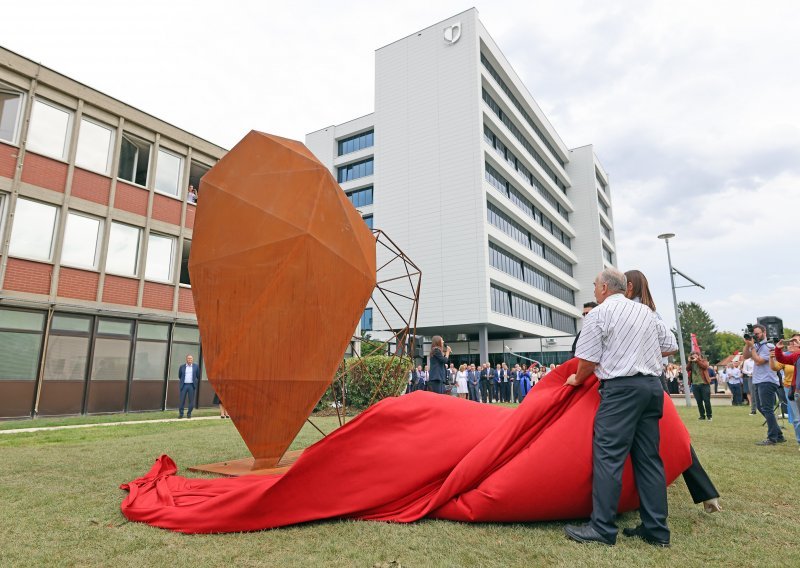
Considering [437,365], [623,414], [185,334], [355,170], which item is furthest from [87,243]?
[355,170]

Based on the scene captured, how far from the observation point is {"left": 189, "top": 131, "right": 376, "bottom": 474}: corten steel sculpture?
5504 millimetres

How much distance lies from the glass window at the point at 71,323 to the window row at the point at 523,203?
26.8 metres

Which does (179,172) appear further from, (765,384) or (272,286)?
(765,384)

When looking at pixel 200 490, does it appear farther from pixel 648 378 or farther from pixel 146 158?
pixel 146 158

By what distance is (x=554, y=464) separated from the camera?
3.77m

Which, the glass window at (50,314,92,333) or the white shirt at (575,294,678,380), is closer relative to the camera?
the white shirt at (575,294,678,380)

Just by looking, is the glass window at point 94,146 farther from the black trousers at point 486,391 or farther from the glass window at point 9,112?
the black trousers at point 486,391

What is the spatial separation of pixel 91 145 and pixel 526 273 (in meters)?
33.2

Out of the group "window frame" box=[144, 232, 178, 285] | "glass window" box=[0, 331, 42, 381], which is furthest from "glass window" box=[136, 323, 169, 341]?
"glass window" box=[0, 331, 42, 381]

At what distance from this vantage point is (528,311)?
134 feet

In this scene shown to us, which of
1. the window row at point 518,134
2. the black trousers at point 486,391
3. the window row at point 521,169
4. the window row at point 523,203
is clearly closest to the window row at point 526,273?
the window row at point 523,203

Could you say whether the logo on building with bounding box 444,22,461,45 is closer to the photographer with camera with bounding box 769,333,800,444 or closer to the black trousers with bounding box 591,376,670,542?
the photographer with camera with bounding box 769,333,800,444

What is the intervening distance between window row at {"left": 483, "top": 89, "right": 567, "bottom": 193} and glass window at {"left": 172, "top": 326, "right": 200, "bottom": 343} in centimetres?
2860

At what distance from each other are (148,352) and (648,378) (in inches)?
690
